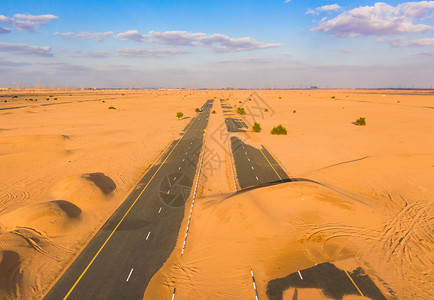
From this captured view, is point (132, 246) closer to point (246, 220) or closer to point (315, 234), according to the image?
point (246, 220)

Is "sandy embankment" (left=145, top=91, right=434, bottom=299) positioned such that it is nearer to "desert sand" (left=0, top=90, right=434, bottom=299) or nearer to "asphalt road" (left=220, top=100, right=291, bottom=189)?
"desert sand" (left=0, top=90, right=434, bottom=299)

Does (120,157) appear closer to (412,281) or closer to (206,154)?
(206,154)

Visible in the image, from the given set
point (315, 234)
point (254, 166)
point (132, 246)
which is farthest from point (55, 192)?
point (315, 234)

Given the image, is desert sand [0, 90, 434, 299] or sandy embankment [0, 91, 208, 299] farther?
sandy embankment [0, 91, 208, 299]

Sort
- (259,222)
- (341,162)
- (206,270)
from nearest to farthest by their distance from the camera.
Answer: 1. (206,270)
2. (259,222)
3. (341,162)

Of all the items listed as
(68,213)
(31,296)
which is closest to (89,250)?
(31,296)

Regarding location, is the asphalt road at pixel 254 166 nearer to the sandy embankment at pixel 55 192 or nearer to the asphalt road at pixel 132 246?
the asphalt road at pixel 132 246

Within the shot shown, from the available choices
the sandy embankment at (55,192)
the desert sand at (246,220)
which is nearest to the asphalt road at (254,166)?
the desert sand at (246,220)

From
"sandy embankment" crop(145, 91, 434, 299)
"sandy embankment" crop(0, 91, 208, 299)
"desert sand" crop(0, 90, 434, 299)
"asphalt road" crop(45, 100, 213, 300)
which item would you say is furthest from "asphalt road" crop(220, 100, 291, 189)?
"sandy embankment" crop(0, 91, 208, 299)
